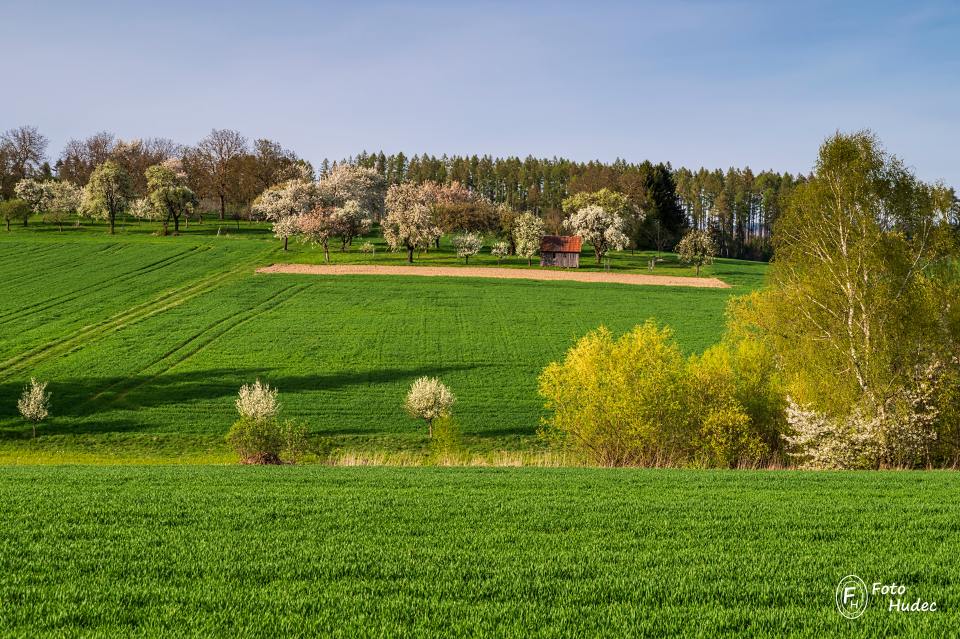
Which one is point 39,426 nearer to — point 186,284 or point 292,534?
point 292,534

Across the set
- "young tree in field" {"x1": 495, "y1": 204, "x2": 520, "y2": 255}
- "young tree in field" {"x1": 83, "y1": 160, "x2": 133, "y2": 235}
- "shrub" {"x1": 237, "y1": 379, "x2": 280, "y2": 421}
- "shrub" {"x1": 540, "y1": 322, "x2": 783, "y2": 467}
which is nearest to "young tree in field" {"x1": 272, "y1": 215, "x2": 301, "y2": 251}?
"young tree in field" {"x1": 83, "y1": 160, "x2": 133, "y2": 235}

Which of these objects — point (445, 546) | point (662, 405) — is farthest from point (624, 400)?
point (445, 546)

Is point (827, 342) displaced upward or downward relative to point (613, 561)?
upward

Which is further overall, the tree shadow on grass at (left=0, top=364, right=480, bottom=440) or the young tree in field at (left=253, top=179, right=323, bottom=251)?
the young tree in field at (left=253, top=179, right=323, bottom=251)

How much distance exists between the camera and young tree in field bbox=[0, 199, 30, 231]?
109 metres

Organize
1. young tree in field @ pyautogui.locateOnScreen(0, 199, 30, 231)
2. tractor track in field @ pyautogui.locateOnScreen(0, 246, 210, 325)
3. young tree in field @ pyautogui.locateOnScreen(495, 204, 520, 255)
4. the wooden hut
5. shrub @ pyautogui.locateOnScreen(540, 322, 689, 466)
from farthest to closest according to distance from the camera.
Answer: young tree in field @ pyautogui.locateOnScreen(0, 199, 30, 231) → young tree in field @ pyautogui.locateOnScreen(495, 204, 520, 255) → the wooden hut → tractor track in field @ pyautogui.locateOnScreen(0, 246, 210, 325) → shrub @ pyautogui.locateOnScreen(540, 322, 689, 466)

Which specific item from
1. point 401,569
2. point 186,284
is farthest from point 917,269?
point 186,284

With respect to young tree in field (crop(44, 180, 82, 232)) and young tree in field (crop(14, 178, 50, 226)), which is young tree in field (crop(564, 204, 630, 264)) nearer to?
young tree in field (crop(44, 180, 82, 232))

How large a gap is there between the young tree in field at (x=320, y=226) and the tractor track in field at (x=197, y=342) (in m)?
22.3

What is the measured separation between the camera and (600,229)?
4309 inches

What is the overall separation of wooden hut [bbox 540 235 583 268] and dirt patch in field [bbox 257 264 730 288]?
8447 millimetres

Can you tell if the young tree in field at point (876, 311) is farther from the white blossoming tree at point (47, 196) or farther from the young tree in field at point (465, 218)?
the white blossoming tree at point (47, 196)

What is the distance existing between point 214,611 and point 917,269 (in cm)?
2744

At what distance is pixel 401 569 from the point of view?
32.1 ft
